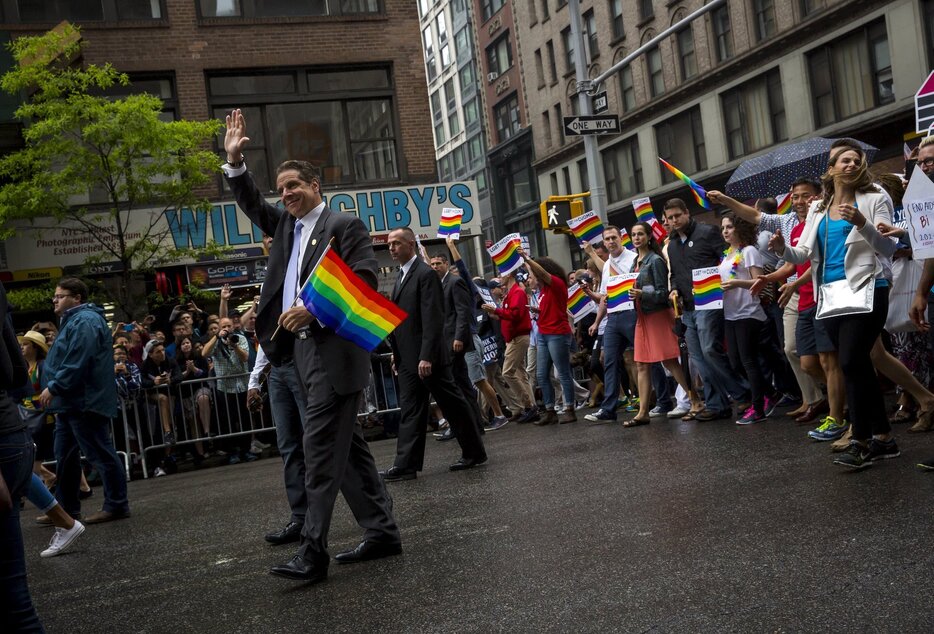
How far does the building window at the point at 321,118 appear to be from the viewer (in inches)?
960

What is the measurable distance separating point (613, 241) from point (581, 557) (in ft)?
23.0

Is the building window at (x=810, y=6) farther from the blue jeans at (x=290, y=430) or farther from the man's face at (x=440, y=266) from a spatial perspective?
the blue jeans at (x=290, y=430)

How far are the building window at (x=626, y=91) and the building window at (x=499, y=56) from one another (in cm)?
1466

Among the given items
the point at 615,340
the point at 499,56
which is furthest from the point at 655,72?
the point at 615,340

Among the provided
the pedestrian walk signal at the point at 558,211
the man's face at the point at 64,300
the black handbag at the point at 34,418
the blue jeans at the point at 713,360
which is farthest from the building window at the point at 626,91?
the man's face at the point at 64,300

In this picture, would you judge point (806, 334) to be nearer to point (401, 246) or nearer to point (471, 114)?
point (401, 246)

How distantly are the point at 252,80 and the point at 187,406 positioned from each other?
12.5 metres

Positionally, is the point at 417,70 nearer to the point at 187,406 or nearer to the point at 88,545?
the point at 187,406

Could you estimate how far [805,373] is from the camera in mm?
9391

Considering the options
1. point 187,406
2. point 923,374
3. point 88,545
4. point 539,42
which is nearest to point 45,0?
point 187,406

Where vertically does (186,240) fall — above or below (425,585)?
above

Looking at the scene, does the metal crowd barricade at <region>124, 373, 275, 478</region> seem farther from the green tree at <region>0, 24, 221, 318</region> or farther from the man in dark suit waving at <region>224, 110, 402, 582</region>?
the man in dark suit waving at <region>224, 110, 402, 582</region>

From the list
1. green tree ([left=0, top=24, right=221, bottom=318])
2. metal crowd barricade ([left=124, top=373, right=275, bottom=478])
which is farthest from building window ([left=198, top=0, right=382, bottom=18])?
metal crowd barricade ([left=124, top=373, right=275, bottom=478])

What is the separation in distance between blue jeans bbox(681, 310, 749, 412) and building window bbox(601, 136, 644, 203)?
1296 inches
